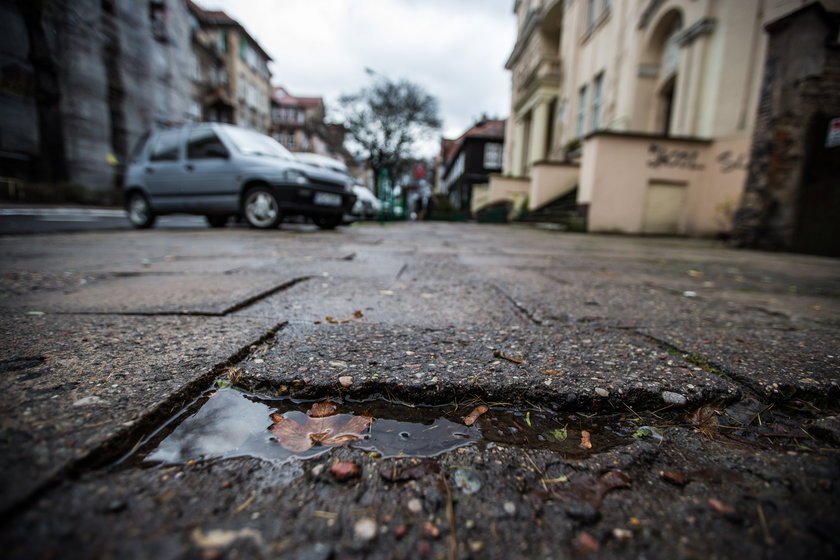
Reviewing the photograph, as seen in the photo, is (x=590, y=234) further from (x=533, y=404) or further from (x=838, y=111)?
(x=533, y=404)

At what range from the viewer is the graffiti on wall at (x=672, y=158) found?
27.4 ft

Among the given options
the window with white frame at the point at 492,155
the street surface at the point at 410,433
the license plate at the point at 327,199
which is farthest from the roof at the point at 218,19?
the street surface at the point at 410,433

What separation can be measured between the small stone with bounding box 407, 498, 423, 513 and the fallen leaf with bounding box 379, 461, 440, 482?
1.8 inches

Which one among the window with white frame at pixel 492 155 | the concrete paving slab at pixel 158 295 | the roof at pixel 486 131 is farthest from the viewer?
the window with white frame at pixel 492 155

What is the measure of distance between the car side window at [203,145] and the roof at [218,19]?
26.6 m

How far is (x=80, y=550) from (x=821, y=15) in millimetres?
8270

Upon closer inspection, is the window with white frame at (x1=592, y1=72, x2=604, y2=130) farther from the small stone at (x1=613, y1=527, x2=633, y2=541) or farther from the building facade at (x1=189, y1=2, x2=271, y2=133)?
the building facade at (x1=189, y1=2, x2=271, y2=133)

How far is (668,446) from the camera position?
0.70 metres

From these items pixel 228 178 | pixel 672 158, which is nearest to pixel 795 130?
pixel 672 158

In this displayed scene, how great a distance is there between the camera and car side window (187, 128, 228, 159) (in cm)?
604

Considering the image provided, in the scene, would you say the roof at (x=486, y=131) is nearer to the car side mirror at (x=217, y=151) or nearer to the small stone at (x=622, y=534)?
the car side mirror at (x=217, y=151)

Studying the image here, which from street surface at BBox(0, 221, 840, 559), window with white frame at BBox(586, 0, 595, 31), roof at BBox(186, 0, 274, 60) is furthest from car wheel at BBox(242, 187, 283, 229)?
roof at BBox(186, 0, 274, 60)

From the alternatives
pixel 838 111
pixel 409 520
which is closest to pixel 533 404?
pixel 409 520

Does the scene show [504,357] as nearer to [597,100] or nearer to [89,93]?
[597,100]
